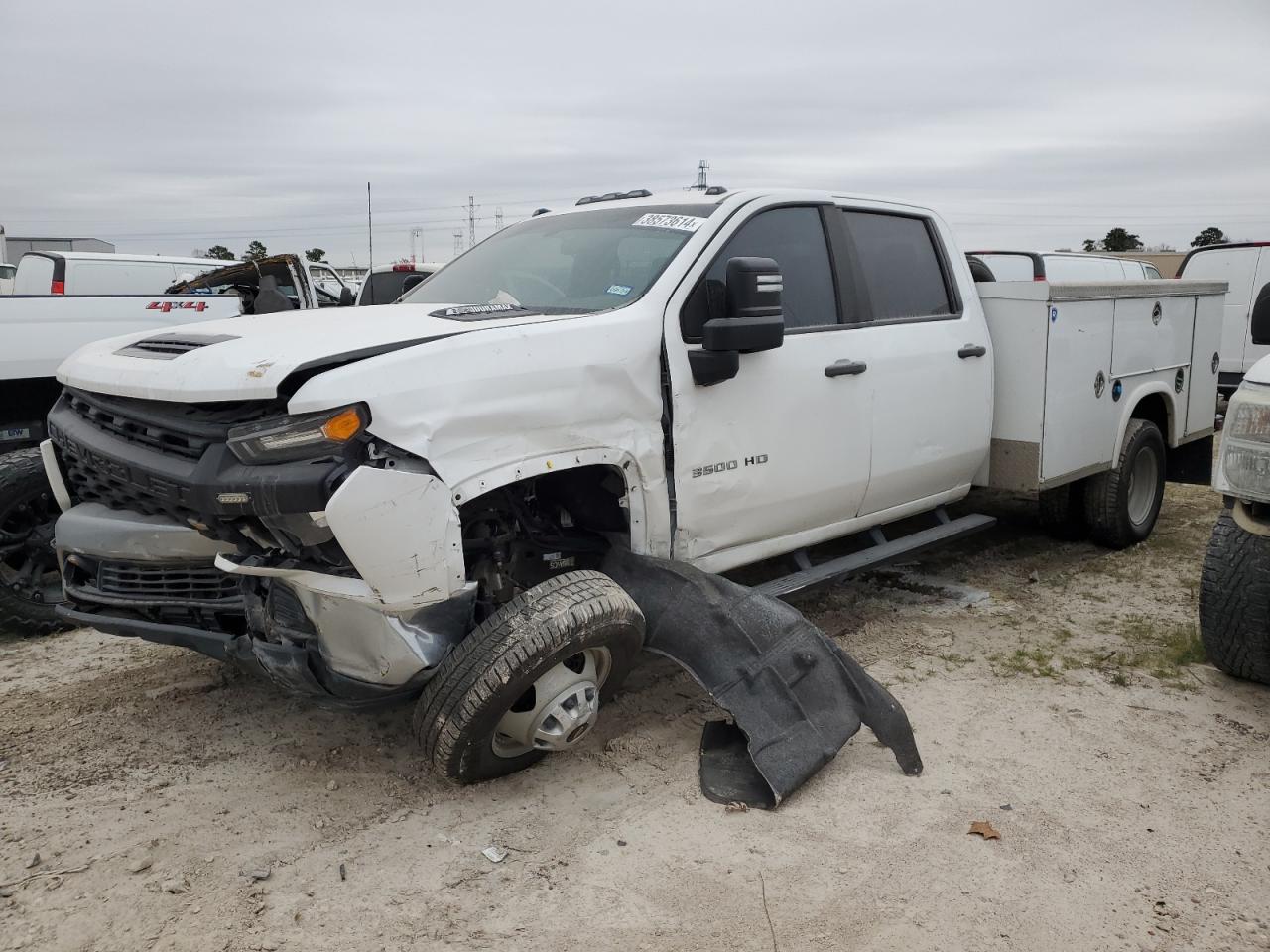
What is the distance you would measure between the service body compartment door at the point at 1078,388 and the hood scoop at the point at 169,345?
3.90 meters

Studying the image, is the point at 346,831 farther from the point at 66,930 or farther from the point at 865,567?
the point at 865,567

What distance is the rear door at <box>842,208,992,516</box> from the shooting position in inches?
184

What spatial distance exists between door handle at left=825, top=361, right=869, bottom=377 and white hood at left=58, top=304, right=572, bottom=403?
4.16ft

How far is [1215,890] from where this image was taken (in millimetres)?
2891

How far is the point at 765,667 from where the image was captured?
357 cm

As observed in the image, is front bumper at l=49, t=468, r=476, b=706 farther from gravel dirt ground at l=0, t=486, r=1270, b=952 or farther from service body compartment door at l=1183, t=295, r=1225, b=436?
service body compartment door at l=1183, t=295, r=1225, b=436

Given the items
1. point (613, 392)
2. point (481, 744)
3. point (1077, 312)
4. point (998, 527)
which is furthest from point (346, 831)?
point (998, 527)

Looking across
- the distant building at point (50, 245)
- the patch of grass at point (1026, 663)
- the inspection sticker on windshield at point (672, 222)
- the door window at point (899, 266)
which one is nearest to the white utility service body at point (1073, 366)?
the door window at point (899, 266)

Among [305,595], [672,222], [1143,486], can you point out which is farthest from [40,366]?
[1143,486]

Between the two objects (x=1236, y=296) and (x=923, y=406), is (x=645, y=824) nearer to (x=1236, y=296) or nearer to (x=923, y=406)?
(x=923, y=406)

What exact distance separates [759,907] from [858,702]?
0.97 meters

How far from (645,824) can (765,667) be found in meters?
0.67

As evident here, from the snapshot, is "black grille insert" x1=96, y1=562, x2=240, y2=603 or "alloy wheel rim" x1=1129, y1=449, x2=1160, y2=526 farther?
"alloy wheel rim" x1=1129, y1=449, x2=1160, y2=526

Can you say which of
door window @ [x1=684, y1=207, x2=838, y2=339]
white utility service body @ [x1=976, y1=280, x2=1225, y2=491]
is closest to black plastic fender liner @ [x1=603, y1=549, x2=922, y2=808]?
door window @ [x1=684, y1=207, x2=838, y2=339]
